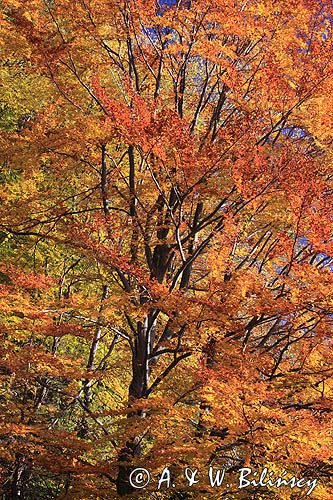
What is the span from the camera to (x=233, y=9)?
22.5ft

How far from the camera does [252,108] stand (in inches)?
289

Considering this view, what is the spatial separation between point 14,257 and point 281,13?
27.5 ft

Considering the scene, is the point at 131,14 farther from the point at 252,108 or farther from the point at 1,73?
the point at 1,73

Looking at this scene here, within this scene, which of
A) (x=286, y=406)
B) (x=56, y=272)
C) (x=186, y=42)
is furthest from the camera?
(x=56, y=272)

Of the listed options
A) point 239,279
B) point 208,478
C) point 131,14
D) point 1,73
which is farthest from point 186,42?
point 1,73

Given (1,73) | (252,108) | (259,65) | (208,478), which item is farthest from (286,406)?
(1,73)

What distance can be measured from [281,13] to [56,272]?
Answer: 7.82 m

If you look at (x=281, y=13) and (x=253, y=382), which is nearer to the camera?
(x=253, y=382)

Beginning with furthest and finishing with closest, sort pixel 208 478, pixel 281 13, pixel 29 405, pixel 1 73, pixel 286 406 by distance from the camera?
pixel 1 73 → pixel 29 405 → pixel 281 13 → pixel 286 406 → pixel 208 478

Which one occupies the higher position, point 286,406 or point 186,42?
point 186,42

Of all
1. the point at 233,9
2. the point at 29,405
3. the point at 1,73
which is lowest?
the point at 29,405

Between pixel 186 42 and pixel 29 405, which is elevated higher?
pixel 186 42

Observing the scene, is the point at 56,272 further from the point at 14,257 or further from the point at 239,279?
the point at 239,279

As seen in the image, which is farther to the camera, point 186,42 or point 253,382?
point 186,42
